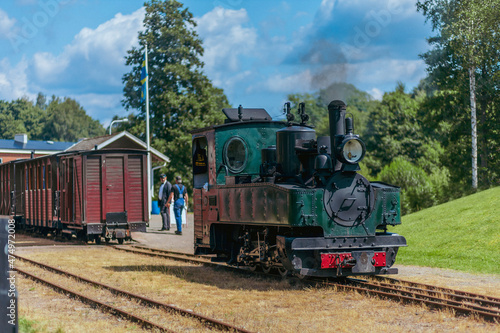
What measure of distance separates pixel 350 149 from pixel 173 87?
3615 centimetres

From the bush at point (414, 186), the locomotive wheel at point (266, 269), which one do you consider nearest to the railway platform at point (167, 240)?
the locomotive wheel at point (266, 269)

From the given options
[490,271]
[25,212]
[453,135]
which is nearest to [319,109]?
[453,135]

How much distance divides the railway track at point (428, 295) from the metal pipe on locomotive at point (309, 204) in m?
0.37

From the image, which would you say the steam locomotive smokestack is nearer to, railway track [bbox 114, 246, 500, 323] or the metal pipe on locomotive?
the metal pipe on locomotive

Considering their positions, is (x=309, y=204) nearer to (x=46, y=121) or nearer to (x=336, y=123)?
(x=336, y=123)

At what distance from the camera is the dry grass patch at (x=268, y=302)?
7371mm

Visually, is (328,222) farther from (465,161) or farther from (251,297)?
(465,161)

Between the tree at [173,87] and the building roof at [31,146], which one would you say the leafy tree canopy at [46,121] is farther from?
the tree at [173,87]

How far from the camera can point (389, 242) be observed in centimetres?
977

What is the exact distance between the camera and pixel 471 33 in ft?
95.3

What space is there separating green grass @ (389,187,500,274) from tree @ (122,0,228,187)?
78.7ft

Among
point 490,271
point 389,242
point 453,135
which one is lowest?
point 490,271

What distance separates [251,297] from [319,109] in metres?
84.5

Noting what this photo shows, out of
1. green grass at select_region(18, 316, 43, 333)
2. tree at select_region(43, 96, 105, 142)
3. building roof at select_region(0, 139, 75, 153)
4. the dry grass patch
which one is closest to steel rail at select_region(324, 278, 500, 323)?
the dry grass patch
